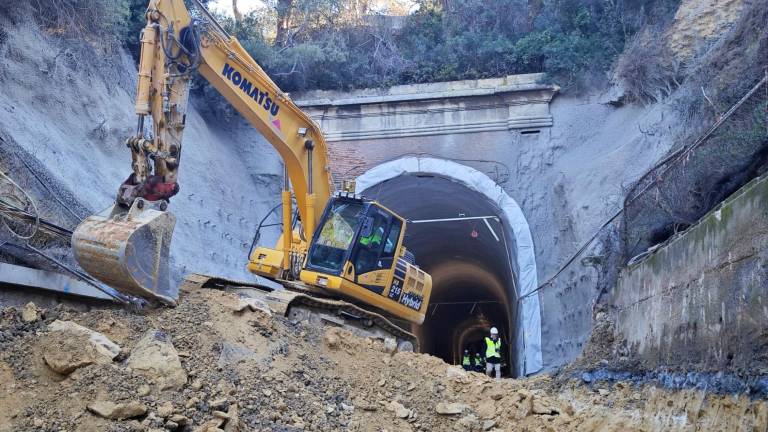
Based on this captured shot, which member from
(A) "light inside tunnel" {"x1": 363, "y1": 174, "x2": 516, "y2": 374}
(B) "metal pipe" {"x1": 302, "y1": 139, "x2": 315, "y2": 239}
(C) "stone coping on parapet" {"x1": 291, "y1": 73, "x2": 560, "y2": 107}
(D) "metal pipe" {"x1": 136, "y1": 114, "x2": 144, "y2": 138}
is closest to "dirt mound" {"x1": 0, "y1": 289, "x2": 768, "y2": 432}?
(D) "metal pipe" {"x1": 136, "y1": 114, "x2": 144, "y2": 138}

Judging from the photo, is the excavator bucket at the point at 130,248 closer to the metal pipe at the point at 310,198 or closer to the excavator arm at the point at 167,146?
the excavator arm at the point at 167,146

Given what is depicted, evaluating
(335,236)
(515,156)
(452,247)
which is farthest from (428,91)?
(335,236)

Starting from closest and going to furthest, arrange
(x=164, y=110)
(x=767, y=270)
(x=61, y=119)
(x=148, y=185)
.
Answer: (x=767, y=270), (x=148, y=185), (x=164, y=110), (x=61, y=119)

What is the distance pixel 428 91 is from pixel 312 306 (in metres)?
8.60

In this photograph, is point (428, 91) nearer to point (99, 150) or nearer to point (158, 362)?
point (99, 150)

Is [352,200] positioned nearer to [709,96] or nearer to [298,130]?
[298,130]

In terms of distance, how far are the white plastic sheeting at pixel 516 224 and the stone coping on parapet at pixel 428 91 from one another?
1558 mm

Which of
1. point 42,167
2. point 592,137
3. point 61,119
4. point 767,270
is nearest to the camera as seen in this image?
point 767,270

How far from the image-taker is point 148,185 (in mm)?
7211

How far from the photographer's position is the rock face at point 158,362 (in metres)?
5.46

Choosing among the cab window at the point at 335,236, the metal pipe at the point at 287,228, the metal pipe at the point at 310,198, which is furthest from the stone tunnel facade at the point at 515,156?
the metal pipe at the point at 287,228

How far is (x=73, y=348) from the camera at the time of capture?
212 inches

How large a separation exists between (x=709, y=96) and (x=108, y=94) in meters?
10.5

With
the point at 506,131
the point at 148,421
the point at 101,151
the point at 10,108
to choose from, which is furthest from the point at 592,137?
the point at 148,421
